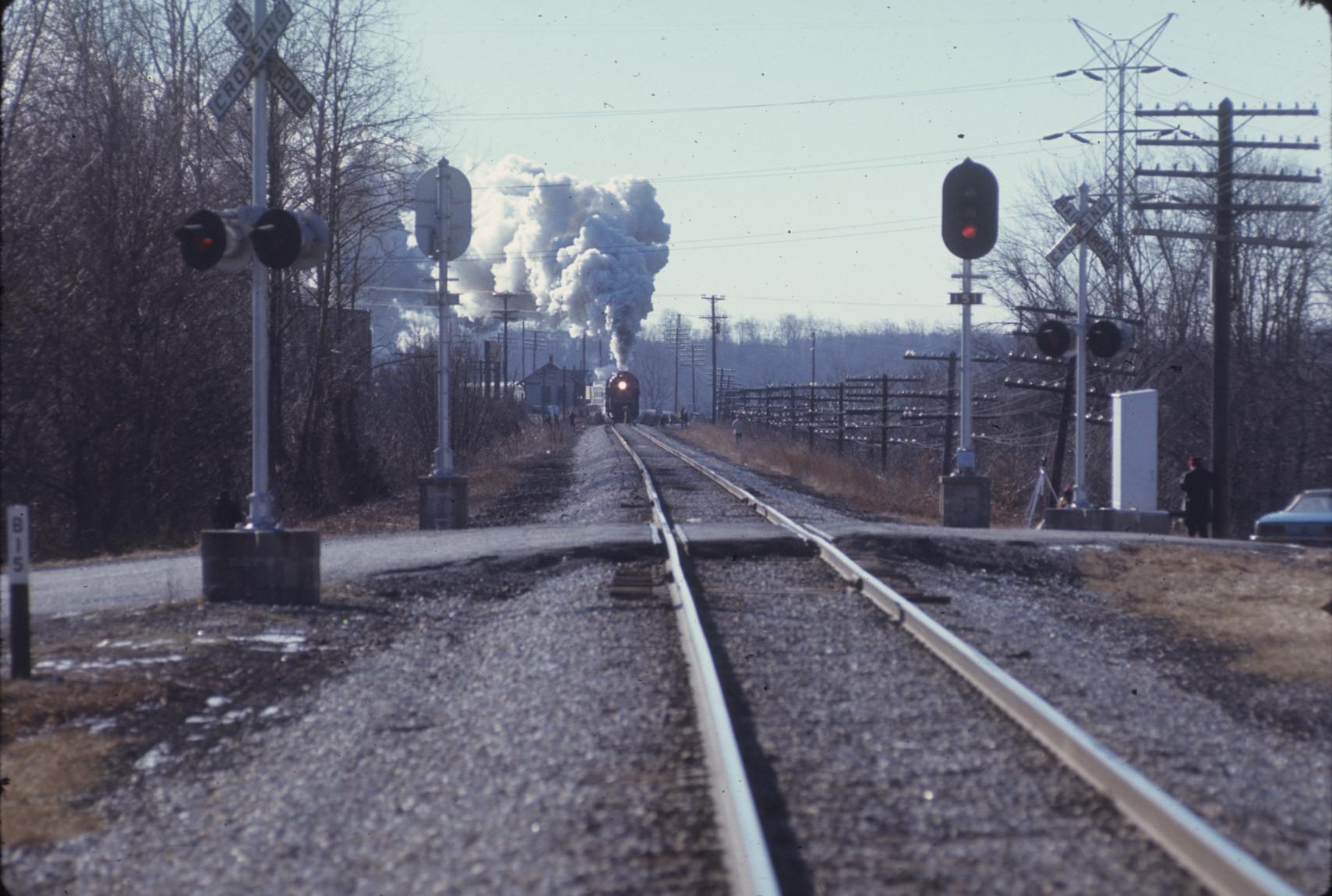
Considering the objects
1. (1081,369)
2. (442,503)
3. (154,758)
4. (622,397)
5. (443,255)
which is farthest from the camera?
(622,397)

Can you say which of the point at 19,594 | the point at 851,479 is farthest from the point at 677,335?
the point at 19,594

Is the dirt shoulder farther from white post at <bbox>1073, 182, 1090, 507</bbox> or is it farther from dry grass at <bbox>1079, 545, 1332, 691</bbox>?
white post at <bbox>1073, 182, 1090, 507</bbox>

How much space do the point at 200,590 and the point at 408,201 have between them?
23393 millimetres

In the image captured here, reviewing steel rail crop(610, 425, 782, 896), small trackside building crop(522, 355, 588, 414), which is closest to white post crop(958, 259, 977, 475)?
→ steel rail crop(610, 425, 782, 896)

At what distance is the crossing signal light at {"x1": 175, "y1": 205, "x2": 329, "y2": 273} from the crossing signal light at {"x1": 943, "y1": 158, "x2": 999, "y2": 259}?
→ 333 inches

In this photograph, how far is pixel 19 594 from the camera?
27.1 feet

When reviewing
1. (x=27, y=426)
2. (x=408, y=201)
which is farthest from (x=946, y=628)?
(x=408, y=201)

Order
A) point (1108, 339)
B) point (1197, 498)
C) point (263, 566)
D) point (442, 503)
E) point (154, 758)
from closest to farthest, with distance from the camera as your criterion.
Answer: point (154, 758) → point (263, 566) → point (1108, 339) → point (442, 503) → point (1197, 498)

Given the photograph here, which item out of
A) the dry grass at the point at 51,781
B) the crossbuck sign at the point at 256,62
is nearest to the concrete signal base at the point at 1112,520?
the crossbuck sign at the point at 256,62

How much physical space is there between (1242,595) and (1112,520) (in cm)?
666

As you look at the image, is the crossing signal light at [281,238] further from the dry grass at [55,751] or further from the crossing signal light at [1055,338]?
the crossing signal light at [1055,338]

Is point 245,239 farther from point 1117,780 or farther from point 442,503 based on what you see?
point 442,503

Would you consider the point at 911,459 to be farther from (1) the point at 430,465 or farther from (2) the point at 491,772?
(2) the point at 491,772

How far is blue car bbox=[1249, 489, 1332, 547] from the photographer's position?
1966cm
